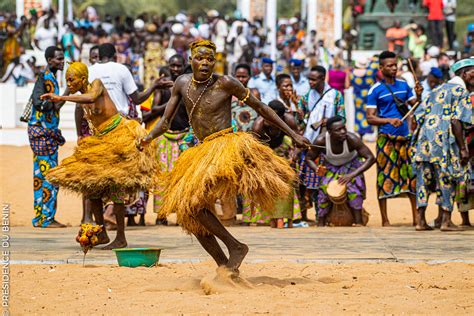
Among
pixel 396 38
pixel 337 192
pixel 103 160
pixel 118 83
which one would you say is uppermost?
pixel 396 38

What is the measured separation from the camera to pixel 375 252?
952 cm

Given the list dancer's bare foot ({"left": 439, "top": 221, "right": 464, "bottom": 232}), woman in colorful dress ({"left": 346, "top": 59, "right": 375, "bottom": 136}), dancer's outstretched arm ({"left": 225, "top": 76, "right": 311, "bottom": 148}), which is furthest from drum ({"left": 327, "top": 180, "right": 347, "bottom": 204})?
woman in colorful dress ({"left": 346, "top": 59, "right": 375, "bottom": 136})

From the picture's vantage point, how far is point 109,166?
9719 mm

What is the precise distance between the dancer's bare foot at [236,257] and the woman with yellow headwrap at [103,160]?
81.9 inches

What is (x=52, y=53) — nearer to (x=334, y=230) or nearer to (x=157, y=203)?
(x=157, y=203)

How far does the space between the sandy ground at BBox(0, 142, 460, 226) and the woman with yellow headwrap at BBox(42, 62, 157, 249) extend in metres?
2.05

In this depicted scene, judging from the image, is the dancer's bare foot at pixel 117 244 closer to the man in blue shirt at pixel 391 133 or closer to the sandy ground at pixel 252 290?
the sandy ground at pixel 252 290

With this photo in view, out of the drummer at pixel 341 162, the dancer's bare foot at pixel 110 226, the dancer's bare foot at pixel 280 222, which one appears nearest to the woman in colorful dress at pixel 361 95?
the drummer at pixel 341 162

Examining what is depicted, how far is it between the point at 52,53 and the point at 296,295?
546cm

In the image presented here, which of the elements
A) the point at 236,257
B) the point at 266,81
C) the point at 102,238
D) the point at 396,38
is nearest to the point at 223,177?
the point at 236,257

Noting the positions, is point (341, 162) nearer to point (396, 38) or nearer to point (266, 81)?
point (266, 81)

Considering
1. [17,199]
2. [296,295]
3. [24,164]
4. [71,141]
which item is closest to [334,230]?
[296,295]

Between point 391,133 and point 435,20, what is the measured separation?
15.7m

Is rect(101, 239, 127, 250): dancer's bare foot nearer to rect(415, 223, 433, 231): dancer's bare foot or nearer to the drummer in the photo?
the drummer
